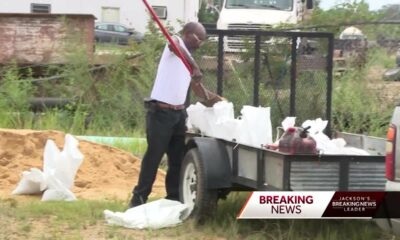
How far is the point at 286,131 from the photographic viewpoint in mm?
6969

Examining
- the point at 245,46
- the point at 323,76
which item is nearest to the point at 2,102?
the point at 245,46

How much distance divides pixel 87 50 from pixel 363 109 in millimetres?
4910

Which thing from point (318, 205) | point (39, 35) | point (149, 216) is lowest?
point (149, 216)

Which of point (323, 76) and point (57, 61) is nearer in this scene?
point (323, 76)

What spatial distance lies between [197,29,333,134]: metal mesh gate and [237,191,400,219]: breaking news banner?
268cm

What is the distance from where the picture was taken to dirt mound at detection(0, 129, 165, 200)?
997 centimetres

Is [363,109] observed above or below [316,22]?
below

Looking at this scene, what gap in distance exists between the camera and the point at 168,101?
7.76m

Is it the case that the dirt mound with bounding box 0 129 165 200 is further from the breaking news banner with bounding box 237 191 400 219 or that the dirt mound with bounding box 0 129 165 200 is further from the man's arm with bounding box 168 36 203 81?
the breaking news banner with bounding box 237 191 400 219

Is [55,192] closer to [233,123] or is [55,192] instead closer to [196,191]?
[196,191]

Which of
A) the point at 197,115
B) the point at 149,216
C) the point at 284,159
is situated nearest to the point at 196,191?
the point at 149,216

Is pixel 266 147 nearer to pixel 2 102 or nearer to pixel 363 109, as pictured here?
pixel 363 109

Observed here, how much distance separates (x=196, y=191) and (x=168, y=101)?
872 millimetres

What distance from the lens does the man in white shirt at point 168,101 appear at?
7.77 metres
